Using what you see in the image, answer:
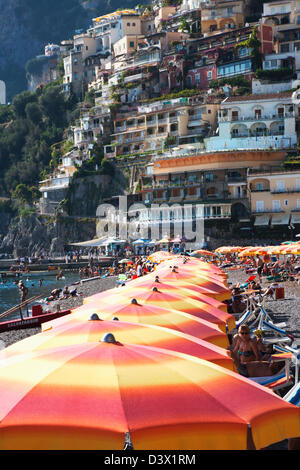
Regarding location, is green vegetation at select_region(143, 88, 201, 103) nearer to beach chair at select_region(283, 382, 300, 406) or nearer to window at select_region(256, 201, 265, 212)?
window at select_region(256, 201, 265, 212)

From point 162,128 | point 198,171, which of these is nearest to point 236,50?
point 162,128

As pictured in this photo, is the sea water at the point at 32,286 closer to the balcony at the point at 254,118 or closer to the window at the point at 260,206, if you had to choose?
the window at the point at 260,206

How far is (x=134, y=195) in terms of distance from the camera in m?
70.6

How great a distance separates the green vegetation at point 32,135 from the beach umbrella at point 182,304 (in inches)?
3332

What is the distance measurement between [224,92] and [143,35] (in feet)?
93.3

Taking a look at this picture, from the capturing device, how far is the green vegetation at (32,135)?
99812 mm

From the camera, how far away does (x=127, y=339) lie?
827 cm

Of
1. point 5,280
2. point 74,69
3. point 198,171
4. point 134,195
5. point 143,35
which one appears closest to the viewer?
point 5,280

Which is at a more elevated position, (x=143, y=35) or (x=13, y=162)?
(x=143, y=35)

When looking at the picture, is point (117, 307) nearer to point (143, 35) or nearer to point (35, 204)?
point (35, 204)

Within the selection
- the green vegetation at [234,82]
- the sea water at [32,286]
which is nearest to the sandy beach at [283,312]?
the sea water at [32,286]

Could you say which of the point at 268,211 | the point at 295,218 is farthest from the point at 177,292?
the point at 268,211

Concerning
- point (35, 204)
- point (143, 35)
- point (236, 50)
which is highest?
point (143, 35)

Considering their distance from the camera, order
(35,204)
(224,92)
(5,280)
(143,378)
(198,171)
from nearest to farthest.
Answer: (143,378), (5,280), (198,171), (224,92), (35,204)
